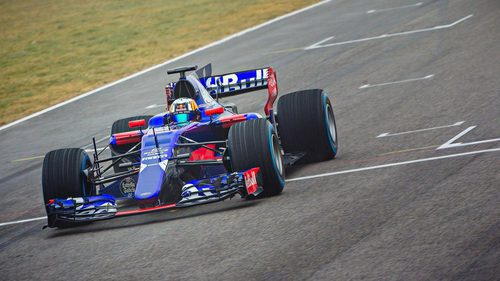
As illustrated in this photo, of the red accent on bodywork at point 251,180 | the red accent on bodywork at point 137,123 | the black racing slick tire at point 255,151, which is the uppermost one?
the red accent on bodywork at point 137,123

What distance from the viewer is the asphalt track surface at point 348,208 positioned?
8375 mm

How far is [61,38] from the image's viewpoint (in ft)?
119

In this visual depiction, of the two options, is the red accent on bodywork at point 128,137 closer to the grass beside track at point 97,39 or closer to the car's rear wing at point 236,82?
the car's rear wing at point 236,82

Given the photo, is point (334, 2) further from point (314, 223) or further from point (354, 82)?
point (314, 223)

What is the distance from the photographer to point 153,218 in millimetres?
11430

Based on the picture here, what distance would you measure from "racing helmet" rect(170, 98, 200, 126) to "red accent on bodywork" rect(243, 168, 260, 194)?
2062 millimetres

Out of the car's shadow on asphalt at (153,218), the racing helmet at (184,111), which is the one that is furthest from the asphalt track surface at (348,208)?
the racing helmet at (184,111)

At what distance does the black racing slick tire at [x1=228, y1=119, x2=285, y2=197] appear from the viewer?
11.2 metres

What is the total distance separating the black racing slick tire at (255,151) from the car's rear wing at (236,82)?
10.7 feet

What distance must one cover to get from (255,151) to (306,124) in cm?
200

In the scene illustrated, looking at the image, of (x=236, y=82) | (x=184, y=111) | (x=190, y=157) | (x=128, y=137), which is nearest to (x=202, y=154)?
(x=190, y=157)

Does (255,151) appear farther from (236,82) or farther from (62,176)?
(236,82)

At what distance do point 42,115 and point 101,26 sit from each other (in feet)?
48.3

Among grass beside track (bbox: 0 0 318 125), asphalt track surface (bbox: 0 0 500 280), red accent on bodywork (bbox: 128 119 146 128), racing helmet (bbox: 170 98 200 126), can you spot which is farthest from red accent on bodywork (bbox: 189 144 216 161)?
grass beside track (bbox: 0 0 318 125)
